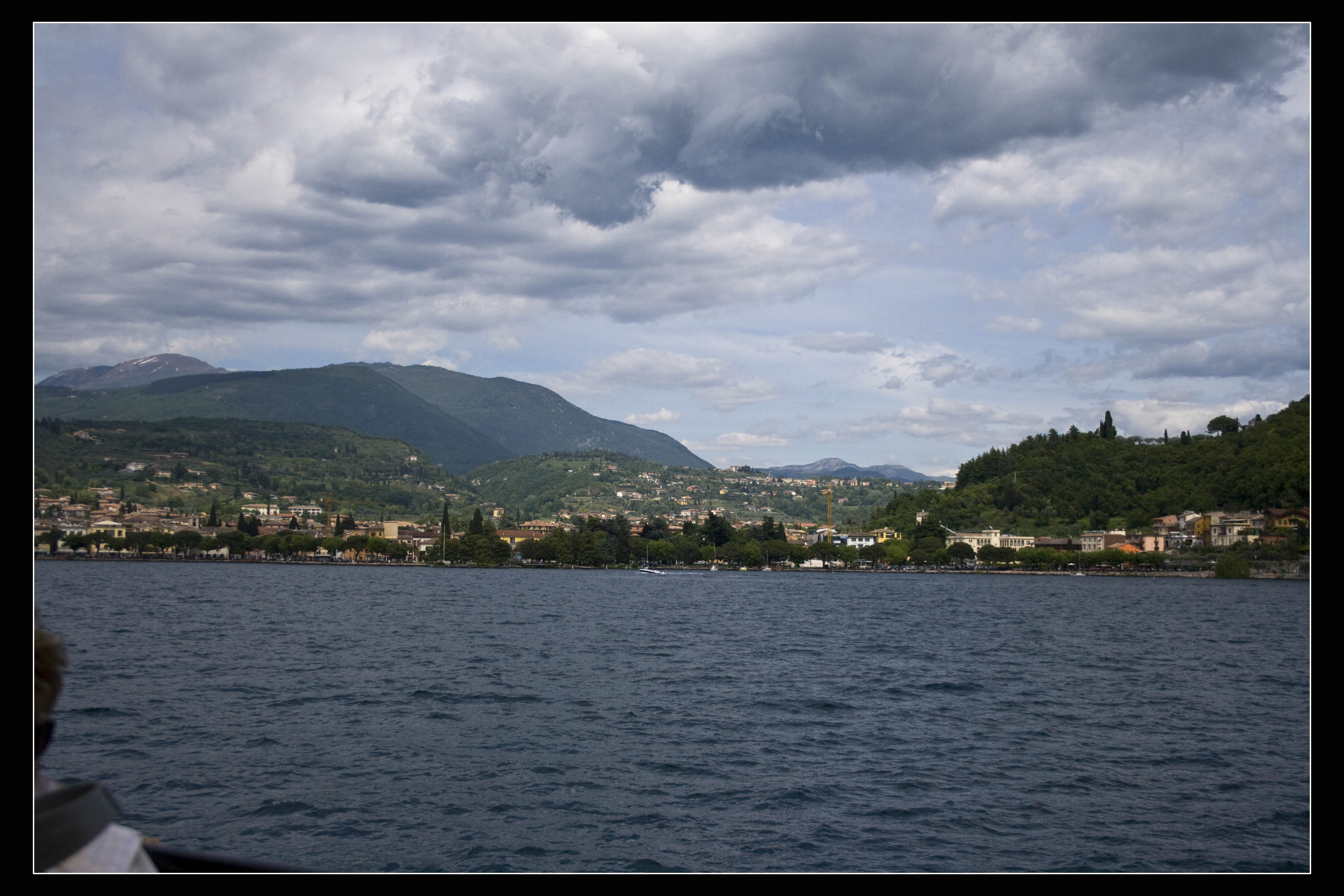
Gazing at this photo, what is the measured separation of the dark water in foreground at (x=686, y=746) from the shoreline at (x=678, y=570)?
8562 centimetres

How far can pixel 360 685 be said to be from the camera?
87.7ft

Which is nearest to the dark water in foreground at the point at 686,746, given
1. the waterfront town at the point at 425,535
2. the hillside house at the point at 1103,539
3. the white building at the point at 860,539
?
the waterfront town at the point at 425,535

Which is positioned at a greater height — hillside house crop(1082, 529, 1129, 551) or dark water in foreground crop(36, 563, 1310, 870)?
dark water in foreground crop(36, 563, 1310, 870)

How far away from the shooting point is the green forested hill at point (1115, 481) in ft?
372

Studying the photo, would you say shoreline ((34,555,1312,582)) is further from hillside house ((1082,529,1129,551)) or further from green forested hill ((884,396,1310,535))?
green forested hill ((884,396,1310,535))

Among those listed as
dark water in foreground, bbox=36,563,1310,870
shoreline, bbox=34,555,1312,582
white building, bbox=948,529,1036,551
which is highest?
dark water in foreground, bbox=36,563,1310,870

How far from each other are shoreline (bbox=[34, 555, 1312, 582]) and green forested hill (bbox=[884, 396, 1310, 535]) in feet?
32.4

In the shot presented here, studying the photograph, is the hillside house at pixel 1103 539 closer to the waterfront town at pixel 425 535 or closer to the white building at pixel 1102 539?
the white building at pixel 1102 539

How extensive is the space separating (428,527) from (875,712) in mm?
148894

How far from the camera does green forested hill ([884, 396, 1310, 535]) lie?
114 meters

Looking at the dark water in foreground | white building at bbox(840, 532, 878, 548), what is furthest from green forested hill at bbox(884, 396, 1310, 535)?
the dark water in foreground

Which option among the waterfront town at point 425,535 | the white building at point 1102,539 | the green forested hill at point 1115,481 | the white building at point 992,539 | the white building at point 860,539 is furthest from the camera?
the white building at point 860,539
